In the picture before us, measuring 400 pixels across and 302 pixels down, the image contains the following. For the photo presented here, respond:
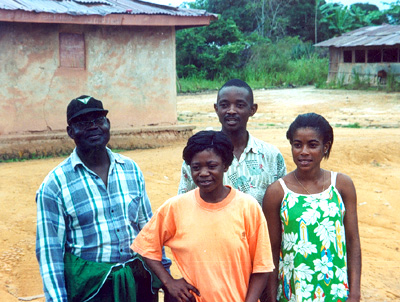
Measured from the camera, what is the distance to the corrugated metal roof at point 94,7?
9008 mm

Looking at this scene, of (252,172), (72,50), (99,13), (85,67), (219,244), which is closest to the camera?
(219,244)

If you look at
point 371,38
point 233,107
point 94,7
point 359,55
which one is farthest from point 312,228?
point 359,55

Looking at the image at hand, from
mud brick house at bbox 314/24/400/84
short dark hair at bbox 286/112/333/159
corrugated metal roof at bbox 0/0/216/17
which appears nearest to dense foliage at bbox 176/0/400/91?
mud brick house at bbox 314/24/400/84

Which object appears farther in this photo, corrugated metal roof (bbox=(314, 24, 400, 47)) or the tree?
the tree

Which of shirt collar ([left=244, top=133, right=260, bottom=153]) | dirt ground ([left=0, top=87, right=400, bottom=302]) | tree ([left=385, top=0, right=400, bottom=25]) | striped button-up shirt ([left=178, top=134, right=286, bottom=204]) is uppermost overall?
tree ([left=385, top=0, right=400, bottom=25])

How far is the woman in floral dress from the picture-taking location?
2.43 m

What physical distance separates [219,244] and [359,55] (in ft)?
80.0

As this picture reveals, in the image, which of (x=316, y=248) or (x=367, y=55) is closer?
(x=316, y=248)

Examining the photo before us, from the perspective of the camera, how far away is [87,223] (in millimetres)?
2377

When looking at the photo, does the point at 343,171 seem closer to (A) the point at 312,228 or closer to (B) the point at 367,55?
(A) the point at 312,228

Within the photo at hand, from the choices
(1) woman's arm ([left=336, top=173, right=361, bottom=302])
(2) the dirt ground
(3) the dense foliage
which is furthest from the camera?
(3) the dense foliage

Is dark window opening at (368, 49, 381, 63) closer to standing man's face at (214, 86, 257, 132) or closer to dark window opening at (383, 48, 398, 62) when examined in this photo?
dark window opening at (383, 48, 398, 62)

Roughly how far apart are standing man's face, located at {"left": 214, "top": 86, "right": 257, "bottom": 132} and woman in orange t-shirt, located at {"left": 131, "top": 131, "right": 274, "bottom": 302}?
1.35 feet

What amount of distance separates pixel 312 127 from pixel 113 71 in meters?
8.07
